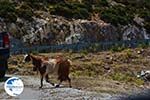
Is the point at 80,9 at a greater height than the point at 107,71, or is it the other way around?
the point at 107,71

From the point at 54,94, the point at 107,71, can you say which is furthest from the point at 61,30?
the point at 54,94

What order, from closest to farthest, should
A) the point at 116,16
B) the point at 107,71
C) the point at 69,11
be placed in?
the point at 107,71
the point at 69,11
the point at 116,16

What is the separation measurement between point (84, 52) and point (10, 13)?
8542 millimetres

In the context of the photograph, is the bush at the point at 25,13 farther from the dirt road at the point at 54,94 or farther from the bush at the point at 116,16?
the dirt road at the point at 54,94

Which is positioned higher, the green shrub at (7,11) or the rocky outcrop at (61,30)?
the green shrub at (7,11)

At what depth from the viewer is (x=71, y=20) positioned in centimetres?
4044

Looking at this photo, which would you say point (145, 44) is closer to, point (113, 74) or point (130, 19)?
point (130, 19)

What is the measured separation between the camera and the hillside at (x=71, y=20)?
36575 millimetres

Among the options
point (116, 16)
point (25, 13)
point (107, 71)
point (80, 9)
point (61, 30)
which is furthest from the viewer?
point (116, 16)

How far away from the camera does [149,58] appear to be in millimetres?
28172

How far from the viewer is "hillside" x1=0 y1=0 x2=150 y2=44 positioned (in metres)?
36.6

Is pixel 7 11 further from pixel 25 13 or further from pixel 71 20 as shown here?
pixel 71 20

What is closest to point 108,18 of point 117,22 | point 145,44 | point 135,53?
point 117,22

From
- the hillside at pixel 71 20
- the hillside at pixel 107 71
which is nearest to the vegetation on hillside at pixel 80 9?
the hillside at pixel 71 20
